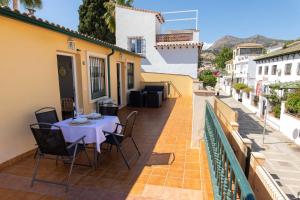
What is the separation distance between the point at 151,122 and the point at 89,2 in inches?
730

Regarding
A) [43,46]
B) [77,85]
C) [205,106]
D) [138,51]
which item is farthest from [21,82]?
[138,51]

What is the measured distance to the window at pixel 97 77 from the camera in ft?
21.9

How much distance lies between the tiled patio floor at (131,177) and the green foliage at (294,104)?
32.0 ft

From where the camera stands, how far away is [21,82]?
377cm

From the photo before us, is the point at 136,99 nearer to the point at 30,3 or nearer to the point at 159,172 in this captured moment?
the point at 159,172

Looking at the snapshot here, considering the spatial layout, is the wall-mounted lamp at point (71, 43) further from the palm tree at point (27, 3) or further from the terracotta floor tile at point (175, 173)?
the palm tree at point (27, 3)

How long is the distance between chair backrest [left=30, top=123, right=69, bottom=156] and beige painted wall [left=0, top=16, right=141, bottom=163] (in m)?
1.11

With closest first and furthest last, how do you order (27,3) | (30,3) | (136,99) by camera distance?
1. (136,99)
2. (27,3)
3. (30,3)

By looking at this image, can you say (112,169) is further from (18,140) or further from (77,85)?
(77,85)

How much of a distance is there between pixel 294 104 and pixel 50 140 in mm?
12845

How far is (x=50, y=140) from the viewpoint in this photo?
2850 millimetres

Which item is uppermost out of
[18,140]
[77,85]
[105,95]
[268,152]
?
[77,85]

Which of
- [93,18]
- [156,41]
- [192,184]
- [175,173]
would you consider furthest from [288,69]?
[192,184]

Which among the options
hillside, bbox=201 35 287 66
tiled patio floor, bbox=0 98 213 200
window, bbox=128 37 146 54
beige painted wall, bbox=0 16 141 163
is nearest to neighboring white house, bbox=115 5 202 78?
window, bbox=128 37 146 54
